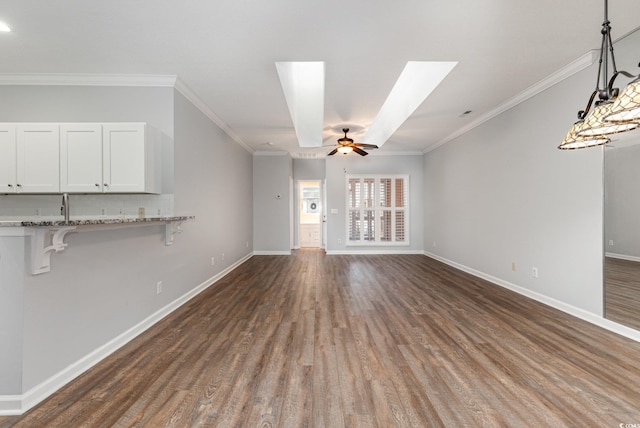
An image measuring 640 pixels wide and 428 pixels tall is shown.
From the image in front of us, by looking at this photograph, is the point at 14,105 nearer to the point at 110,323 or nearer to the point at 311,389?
the point at 110,323

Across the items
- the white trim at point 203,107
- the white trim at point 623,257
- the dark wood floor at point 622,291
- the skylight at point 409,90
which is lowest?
the dark wood floor at point 622,291

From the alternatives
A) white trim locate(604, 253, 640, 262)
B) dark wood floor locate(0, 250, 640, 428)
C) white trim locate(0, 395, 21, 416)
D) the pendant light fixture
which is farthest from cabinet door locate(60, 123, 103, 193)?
white trim locate(604, 253, 640, 262)

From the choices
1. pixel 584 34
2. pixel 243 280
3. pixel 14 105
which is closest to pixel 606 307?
pixel 584 34

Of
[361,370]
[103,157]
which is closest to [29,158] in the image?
[103,157]

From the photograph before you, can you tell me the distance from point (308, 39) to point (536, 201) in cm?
336

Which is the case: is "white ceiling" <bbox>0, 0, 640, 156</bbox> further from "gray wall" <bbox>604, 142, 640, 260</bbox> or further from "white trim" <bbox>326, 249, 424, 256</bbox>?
"white trim" <bbox>326, 249, 424, 256</bbox>

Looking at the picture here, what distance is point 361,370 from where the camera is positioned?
1908 millimetres

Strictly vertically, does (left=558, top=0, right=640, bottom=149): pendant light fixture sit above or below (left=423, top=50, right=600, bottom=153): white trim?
below

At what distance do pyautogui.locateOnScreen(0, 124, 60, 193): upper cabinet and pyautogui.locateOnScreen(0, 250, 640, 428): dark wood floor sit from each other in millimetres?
1962

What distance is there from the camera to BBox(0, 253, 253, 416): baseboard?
153 centimetres

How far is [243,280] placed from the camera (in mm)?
4430

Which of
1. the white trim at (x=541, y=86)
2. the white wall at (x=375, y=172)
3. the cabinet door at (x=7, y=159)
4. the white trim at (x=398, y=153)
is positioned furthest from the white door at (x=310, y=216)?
the cabinet door at (x=7, y=159)

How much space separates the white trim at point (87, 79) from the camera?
2992mm

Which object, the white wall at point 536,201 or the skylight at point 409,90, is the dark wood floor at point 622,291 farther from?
the skylight at point 409,90
